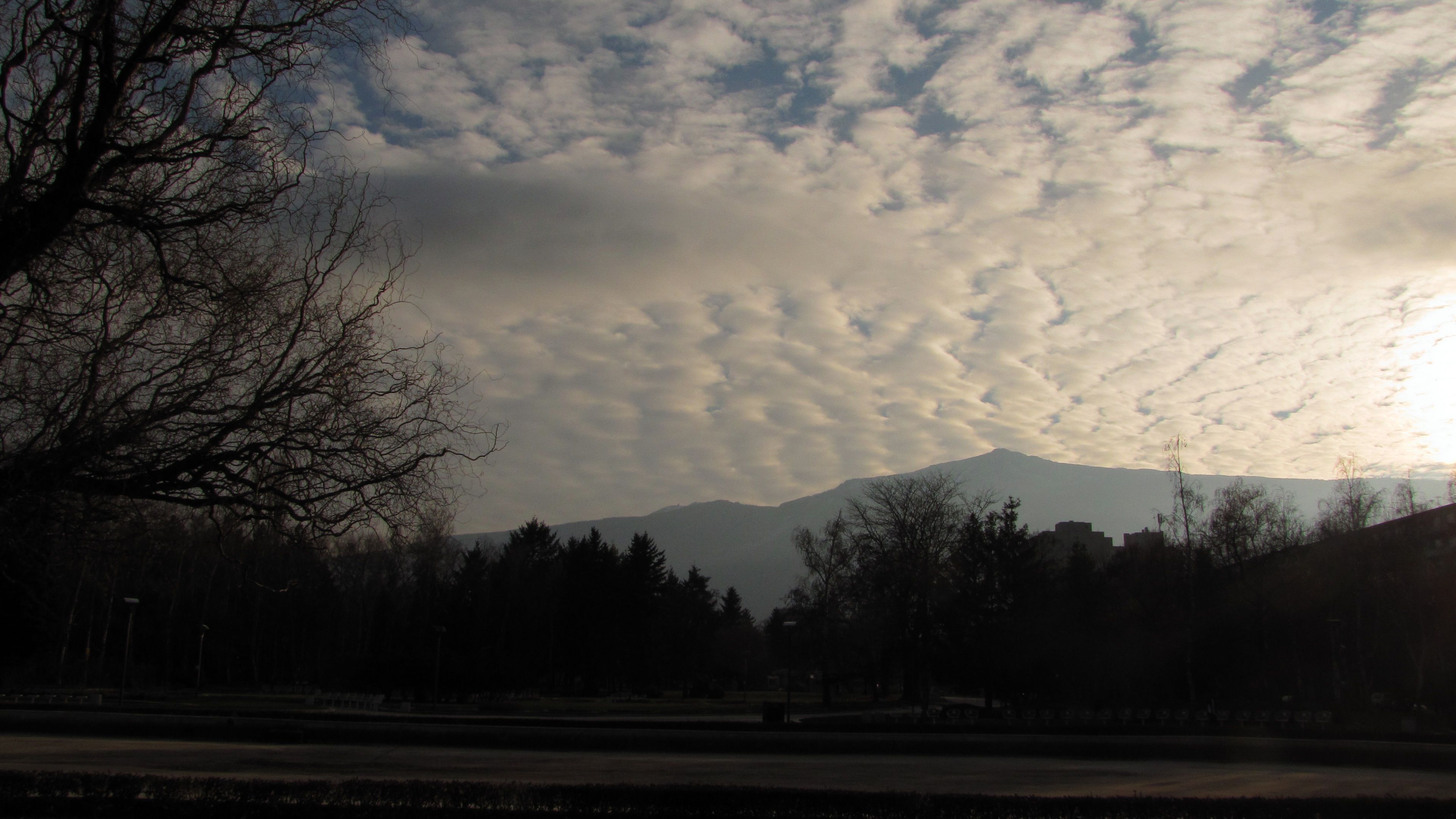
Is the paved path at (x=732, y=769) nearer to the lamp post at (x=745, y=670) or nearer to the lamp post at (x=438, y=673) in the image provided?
the lamp post at (x=438, y=673)

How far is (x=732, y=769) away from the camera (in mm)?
18609

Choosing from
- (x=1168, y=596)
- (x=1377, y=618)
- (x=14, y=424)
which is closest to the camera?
(x=14, y=424)

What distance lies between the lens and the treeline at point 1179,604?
4138 cm

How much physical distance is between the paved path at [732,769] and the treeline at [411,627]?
57.0 feet

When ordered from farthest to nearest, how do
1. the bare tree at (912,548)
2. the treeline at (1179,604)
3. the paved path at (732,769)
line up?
the bare tree at (912,548) < the treeline at (1179,604) < the paved path at (732,769)

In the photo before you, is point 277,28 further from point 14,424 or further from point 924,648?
point 924,648

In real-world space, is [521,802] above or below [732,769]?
above

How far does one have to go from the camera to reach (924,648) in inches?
1738

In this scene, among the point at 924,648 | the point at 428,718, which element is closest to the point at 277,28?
the point at 428,718

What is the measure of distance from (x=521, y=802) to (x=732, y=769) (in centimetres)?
714

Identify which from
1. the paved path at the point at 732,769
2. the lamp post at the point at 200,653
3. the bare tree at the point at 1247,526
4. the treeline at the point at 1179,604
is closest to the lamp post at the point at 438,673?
the lamp post at the point at 200,653

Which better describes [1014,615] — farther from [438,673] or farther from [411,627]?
[411,627]

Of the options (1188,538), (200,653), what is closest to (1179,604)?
(1188,538)

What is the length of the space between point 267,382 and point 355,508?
1341mm
